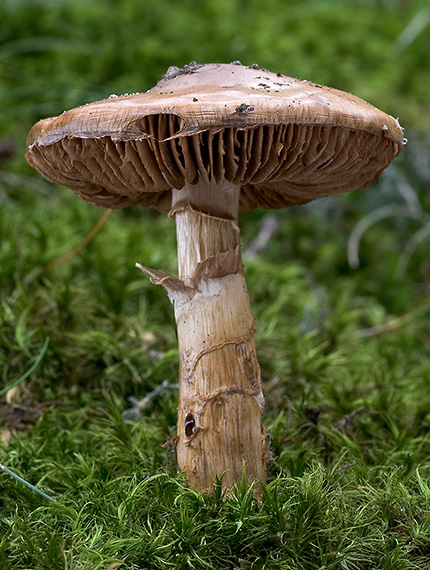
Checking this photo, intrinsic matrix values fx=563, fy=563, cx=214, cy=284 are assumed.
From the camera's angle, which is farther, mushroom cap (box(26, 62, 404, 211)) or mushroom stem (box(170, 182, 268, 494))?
mushroom stem (box(170, 182, 268, 494))

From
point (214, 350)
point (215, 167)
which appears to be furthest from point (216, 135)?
point (214, 350)

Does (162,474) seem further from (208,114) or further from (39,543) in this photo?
(208,114)

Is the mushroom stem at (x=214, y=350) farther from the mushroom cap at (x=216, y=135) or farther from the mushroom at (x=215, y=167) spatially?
the mushroom cap at (x=216, y=135)

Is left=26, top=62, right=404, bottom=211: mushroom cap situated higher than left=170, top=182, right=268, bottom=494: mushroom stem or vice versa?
left=26, top=62, right=404, bottom=211: mushroom cap

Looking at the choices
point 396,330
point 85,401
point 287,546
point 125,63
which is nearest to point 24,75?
point 125,63

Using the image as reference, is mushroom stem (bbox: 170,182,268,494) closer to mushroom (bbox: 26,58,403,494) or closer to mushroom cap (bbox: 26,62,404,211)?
mushroom (bbox: 26,58,403,494)


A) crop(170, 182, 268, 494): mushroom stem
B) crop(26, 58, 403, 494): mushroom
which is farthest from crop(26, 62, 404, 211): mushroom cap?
crop(170, 182, 268, 494): mushroom stem
